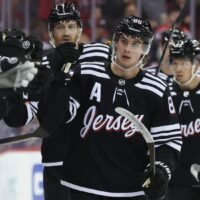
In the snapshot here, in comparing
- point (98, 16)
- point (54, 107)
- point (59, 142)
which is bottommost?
point (59, 142)

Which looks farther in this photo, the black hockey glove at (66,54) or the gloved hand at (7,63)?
the black hockey glove at (66,54)

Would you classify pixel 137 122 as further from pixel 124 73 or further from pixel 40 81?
pixel 40 81

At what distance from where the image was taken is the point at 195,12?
8727 mm

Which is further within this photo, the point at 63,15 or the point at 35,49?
the point at 63,15

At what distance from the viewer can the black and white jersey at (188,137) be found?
521 cm

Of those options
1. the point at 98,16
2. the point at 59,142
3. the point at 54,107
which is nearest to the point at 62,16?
the point at 59,142

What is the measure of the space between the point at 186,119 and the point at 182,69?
12.4 inches

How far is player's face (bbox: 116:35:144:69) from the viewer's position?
160 inches

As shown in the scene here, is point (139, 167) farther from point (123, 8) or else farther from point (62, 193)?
point (123, 8)

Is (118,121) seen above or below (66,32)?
below

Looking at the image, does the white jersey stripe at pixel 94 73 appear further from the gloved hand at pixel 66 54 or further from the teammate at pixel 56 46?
the teammate at pixel 56 46

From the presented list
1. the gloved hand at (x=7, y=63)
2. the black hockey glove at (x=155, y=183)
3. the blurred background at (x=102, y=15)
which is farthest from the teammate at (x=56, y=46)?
the blurred background at (x=102, y=15)

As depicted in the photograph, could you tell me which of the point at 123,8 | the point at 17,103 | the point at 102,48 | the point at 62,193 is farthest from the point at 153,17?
the point at 17,103

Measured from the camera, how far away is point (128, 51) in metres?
4.05
